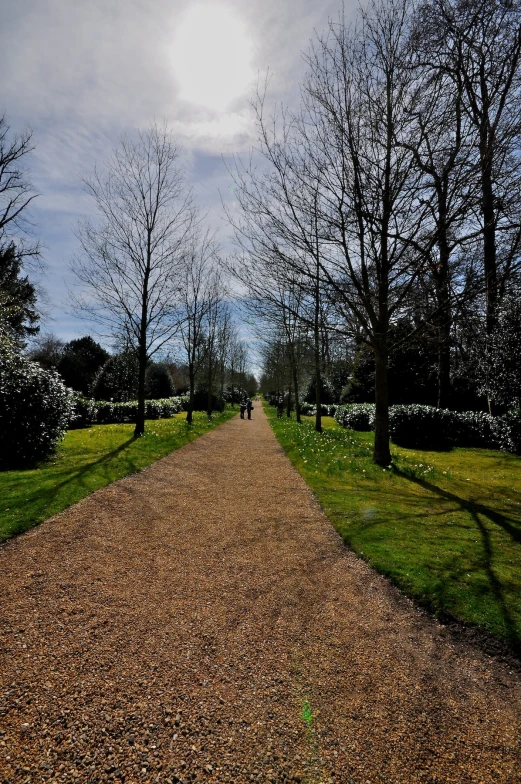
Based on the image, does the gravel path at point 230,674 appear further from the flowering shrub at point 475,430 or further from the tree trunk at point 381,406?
the flowering shrub at point 475,430

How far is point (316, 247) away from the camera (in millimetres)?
7867

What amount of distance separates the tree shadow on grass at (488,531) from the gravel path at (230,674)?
424 mm

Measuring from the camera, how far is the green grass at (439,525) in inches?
132

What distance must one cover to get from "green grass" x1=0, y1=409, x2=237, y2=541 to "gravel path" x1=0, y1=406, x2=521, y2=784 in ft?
2.58

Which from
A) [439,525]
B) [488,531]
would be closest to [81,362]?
[439,525]

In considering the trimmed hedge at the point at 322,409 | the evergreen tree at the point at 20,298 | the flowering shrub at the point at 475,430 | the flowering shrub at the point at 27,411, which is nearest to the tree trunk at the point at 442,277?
the flowering shrub at the point at 475,430

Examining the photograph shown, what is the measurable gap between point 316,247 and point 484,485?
6.13 meters

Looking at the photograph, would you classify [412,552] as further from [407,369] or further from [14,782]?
[407,369]

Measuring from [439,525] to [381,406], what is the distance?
405 cm

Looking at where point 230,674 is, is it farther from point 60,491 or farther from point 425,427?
point 425,427

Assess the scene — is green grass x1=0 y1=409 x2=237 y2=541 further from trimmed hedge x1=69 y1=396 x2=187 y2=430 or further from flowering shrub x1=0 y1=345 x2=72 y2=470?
trimmed hedge x1=69 y1=396 x2=187 y2=430

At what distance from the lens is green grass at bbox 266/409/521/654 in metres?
3.36

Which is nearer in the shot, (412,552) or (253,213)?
(412,552)

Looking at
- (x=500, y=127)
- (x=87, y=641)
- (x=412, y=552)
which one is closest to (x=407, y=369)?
(x=500, y=127)
